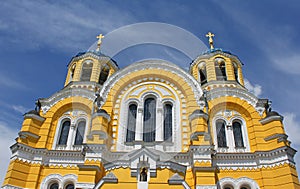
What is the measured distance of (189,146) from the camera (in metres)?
16.9

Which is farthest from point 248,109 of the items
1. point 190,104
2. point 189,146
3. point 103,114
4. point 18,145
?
point 18,145

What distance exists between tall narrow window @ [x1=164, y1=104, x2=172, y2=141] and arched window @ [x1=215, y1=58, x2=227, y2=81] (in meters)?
5.59

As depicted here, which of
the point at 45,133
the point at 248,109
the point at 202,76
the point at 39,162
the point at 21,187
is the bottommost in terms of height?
the point at 21,187

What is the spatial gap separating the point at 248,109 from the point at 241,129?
153 centimetres

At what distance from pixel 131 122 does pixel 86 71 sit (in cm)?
740

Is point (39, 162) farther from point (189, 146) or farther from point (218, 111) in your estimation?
point (218, 111)

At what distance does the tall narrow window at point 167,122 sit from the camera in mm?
18623

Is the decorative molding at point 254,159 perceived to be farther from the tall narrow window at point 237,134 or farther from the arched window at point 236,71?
the arched window at point 236,71

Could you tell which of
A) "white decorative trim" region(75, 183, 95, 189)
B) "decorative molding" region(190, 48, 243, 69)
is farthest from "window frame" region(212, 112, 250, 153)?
"white decorative trim" region(75, 183, 95, 189)

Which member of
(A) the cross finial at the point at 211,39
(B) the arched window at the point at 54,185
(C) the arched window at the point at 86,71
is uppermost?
(A) the cross finial at the point at 211,39

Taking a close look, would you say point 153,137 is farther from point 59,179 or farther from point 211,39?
point 211,39

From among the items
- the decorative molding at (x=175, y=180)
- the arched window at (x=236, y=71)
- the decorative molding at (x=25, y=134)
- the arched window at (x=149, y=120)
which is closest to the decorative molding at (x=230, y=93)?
the arched window at (x=236, y=71)

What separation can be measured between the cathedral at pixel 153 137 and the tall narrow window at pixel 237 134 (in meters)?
0.07

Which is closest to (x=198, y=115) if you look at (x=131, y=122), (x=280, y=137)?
(x=131, y=122)
